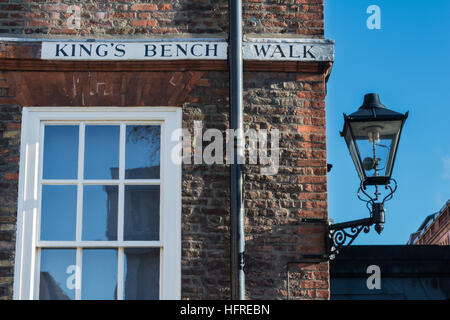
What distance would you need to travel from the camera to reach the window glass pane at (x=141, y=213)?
21.8ft

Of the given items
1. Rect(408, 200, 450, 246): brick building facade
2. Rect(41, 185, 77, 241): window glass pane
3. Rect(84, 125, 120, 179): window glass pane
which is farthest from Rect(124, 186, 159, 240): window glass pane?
Rect(408, 200, 450, 246): brick building facade

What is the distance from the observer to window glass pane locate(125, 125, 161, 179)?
681 centimetres

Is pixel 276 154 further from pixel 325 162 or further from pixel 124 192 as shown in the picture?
pixel 124 192

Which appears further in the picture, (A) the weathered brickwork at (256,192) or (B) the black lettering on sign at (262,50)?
(B) the black lettering on sign at (262,50)

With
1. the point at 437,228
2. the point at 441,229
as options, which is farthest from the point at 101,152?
the point at 437,228

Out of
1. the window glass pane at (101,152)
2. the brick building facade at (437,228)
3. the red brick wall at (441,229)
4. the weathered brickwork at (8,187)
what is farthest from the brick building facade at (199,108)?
the red brick wall at (441,229)

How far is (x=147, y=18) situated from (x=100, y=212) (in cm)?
177

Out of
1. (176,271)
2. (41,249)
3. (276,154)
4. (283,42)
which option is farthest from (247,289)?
(283,42)

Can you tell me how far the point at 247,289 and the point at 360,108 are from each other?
1745 millimetres

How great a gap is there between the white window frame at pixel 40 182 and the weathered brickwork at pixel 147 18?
0.74 m

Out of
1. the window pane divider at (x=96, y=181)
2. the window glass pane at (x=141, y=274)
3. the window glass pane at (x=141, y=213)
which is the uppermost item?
the window pane divider at (x=96, y=181)

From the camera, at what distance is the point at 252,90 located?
276 inches

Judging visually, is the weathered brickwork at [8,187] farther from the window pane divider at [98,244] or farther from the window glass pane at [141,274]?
the window glass pane at [141,274]

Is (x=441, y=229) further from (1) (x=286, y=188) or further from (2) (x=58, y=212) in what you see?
(2) (x=58, y=212)
